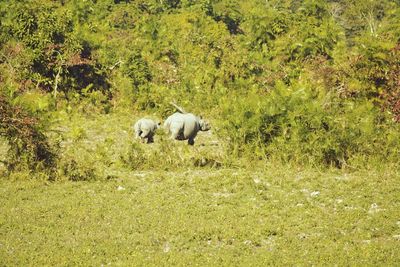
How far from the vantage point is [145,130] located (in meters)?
13.6

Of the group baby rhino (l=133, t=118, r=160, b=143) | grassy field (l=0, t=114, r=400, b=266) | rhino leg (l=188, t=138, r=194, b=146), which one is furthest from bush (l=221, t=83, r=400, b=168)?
baby rhino (l=133, t=118, r=160, b=143)

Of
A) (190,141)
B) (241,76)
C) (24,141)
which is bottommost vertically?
(190,141)

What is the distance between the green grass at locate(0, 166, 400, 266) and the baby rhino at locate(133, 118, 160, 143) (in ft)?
11.4

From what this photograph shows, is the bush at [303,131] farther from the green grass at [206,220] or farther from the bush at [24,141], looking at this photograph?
the bush at [24,141]

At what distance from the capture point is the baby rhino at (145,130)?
44.7 feet

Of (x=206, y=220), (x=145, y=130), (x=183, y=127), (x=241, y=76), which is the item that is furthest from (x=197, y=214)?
(x=241, y=76)

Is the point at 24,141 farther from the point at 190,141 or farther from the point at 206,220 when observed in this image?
the point at 190,141

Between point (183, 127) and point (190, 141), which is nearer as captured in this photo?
point (183, 127)

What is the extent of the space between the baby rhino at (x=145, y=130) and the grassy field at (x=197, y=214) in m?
2.33

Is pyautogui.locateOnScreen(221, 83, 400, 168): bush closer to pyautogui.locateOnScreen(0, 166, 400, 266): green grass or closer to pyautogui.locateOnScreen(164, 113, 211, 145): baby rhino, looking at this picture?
pyautogui.locateOnScreen(0, 166, 400, 266): green grass

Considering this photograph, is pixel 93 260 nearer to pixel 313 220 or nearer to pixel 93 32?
pixel 313 220

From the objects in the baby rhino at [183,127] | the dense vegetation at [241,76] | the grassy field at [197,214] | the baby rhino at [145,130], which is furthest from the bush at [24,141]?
the baby rhino at [183,127]

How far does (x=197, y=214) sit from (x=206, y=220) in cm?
32

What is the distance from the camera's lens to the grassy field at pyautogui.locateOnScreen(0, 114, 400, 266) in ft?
20.5
